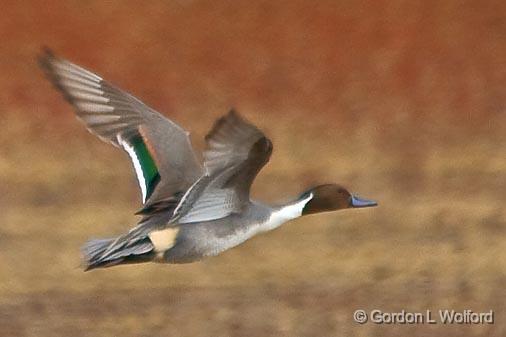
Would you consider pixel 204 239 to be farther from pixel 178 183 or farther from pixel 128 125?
pixel 128 125

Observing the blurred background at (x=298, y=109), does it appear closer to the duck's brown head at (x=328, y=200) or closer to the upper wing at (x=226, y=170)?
the duck's brown head at (x=328, y=200)

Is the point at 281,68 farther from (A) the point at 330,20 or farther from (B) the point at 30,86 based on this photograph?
(B) the point at 30,86

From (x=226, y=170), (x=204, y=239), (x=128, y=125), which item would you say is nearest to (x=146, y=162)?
(x=128, y=125)

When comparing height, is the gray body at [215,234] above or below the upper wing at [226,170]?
below

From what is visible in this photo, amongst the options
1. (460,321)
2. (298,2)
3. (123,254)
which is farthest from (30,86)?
(123,254)

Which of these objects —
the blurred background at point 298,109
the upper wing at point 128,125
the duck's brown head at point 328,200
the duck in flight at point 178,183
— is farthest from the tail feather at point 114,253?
the blurred background at point 298,109

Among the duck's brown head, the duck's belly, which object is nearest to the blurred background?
the duck's brown head

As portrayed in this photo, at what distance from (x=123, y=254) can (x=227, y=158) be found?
0.28m

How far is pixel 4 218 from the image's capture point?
5352 mm

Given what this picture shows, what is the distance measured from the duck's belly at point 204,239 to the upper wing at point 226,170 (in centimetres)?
2

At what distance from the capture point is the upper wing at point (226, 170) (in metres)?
3.52

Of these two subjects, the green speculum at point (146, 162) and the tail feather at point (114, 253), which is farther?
the green speculum at point (146, 162)

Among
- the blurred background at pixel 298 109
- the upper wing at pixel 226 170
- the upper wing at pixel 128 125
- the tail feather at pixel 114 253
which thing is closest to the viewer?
the upper wing at pixel 226 170

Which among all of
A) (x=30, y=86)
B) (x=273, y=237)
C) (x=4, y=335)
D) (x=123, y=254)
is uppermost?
(x=30, y=86)
